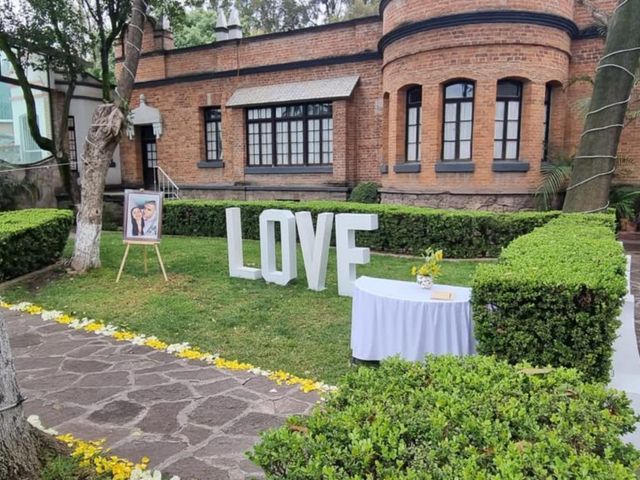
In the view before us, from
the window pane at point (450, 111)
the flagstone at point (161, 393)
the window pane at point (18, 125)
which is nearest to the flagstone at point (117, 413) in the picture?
the flagstone at point (161, 393)

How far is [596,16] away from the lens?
10.9m

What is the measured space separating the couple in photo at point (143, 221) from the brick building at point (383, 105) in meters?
6.74

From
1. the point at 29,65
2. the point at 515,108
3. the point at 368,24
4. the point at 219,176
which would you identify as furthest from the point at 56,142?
the point at 515,108

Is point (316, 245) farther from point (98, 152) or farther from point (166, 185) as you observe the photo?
point (166, 185)

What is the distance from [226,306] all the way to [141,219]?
2.49 m

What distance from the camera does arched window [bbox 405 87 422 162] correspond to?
507 inches

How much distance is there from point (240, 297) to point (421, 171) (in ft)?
22.9

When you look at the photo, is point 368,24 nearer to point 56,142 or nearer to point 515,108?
point 515,108

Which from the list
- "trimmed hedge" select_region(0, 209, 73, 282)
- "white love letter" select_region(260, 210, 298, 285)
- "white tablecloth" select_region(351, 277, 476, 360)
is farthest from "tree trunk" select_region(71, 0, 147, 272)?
"white tablecloth" select_region(351, 277, 476, 360)

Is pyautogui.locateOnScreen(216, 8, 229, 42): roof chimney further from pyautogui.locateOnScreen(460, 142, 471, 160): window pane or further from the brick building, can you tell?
pyautogui.locateOnScreen(460, 142, 471, 160): window pane

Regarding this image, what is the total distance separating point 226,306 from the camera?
6.62 meters

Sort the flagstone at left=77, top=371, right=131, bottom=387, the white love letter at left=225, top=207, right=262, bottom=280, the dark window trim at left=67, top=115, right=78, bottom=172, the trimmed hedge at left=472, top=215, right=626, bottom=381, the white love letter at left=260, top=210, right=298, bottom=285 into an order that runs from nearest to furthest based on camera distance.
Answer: the trimmed hedge at left=472, top=215, right=626, bottom=381, the flagstone at left=77, top=371, right=131, bottom=387, the white love letter at left=260, top=210, right=298, bottom=285, the white love letter at left=225, top=207, right=262, bottom=280, the dark window trim at left=67, top=115, right=78, bottom=172

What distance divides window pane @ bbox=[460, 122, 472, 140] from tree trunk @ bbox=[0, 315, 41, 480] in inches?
437

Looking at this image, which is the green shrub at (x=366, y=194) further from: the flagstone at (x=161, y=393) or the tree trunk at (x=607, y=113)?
the flagstone at (x=161, y=393)
